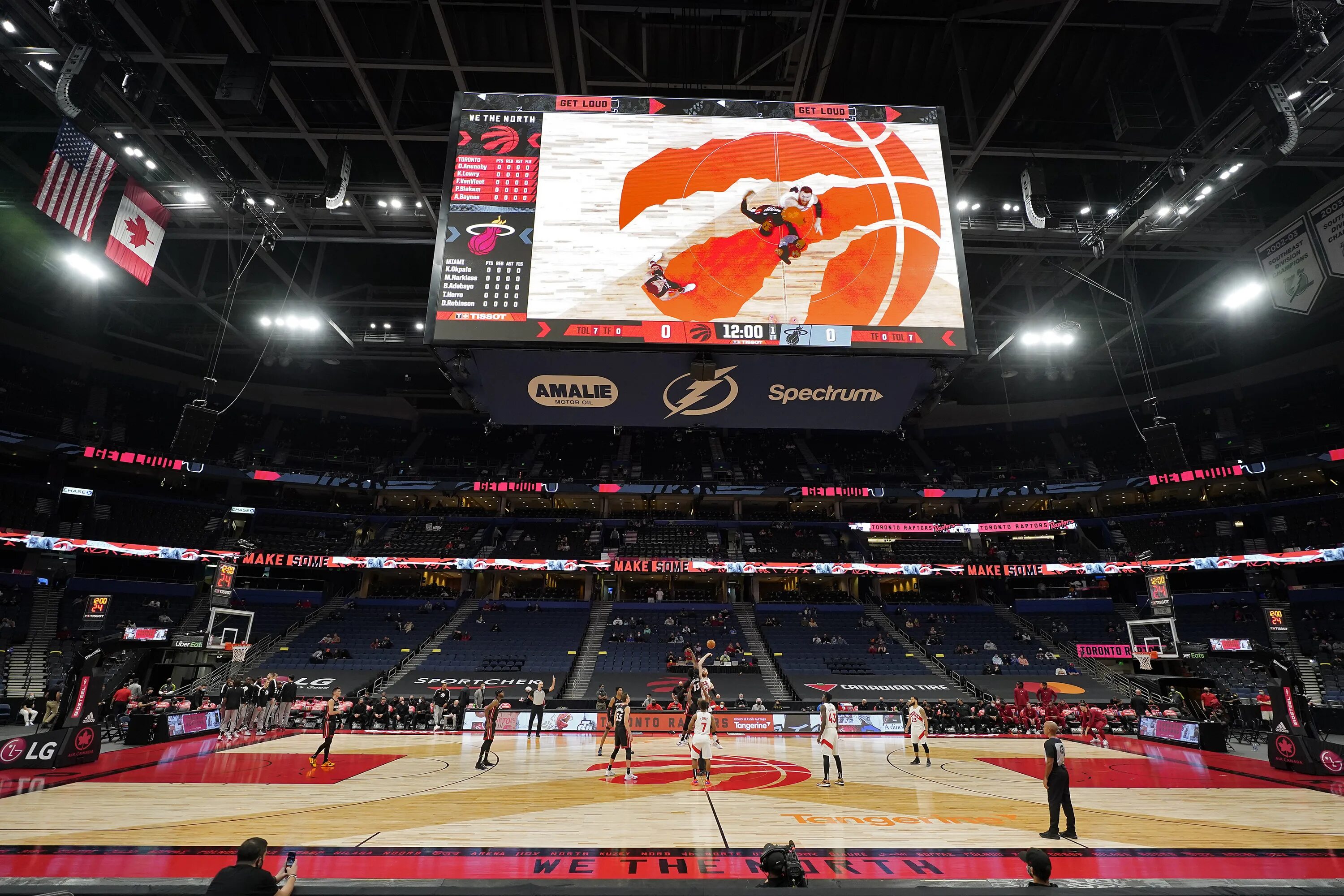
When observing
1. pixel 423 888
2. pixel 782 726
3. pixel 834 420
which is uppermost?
pixel 834 420

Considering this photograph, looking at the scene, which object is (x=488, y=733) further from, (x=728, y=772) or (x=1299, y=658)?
(x=1299, y=658)

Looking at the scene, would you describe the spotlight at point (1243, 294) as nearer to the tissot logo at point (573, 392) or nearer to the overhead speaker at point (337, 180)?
the tissot logo at point (573, 392)

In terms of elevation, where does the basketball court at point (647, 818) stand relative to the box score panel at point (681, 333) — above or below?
below

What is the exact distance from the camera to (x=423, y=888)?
453 cm

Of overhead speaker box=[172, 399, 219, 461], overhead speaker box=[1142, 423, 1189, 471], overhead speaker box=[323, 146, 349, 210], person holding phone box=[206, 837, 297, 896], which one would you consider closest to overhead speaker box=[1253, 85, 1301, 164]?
overhead speaker box=[1142, 423, 1189, 471]

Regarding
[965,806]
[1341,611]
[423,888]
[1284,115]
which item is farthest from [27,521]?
[1341,611]

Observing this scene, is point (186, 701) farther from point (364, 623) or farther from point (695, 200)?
point (695, 200)

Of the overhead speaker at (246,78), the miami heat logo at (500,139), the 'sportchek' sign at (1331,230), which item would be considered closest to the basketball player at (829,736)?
the miami heat logo at (500,139)

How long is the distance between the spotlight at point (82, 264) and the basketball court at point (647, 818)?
13.7 meters

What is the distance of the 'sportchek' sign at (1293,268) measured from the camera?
46.5ft

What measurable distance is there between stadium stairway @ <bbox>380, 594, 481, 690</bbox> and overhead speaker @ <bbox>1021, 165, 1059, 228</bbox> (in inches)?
1242

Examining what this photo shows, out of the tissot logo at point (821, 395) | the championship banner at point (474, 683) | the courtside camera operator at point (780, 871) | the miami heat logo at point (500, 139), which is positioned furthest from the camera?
the championship banner at point (474, 683)

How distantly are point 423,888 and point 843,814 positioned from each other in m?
7.15

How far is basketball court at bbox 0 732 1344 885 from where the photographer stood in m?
6.75
